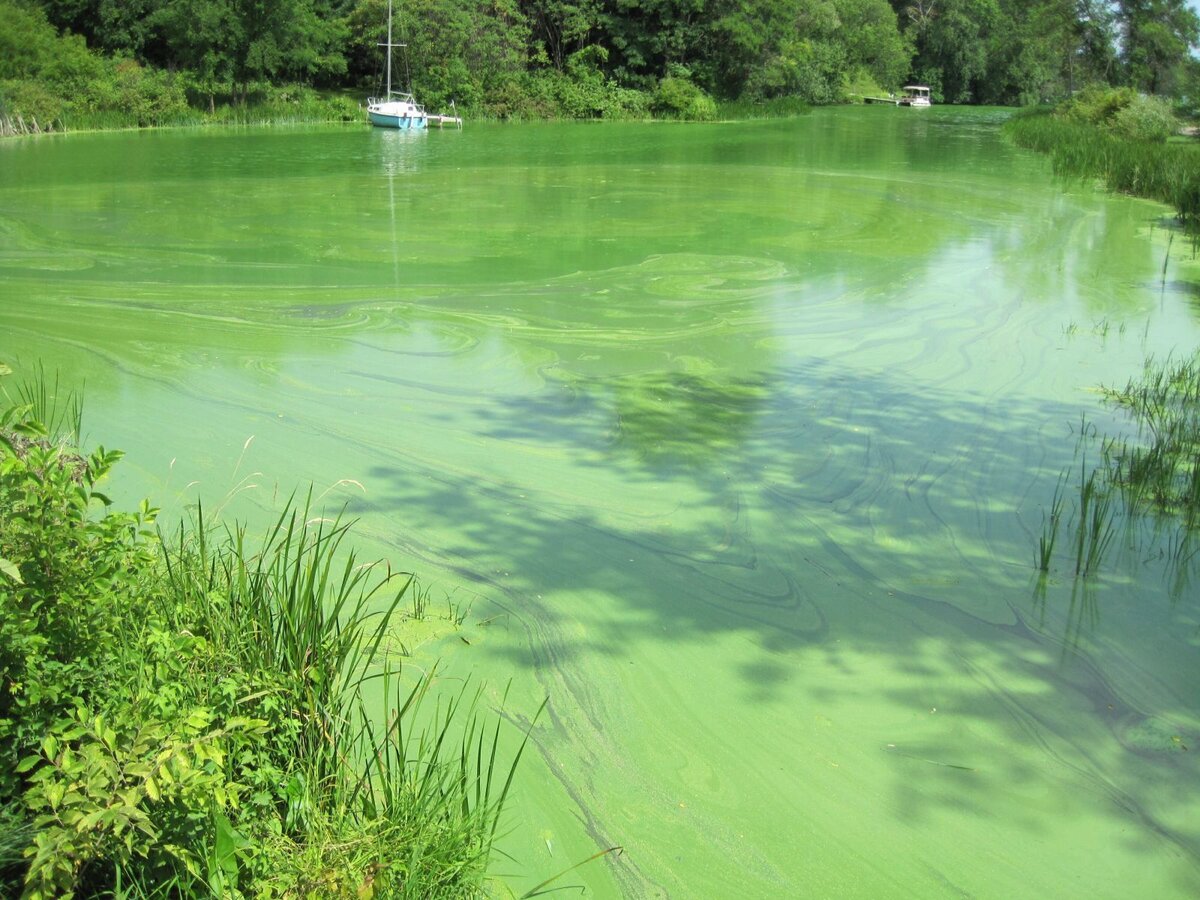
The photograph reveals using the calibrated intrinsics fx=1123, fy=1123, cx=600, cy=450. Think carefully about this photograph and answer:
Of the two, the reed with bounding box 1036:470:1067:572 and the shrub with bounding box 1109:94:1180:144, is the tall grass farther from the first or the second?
the reed with bounding box 1036:470:1067:572

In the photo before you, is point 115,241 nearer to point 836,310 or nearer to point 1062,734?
point 836,310

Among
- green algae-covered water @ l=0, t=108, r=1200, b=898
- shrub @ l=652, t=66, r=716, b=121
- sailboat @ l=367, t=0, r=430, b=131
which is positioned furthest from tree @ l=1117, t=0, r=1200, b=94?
green algae-covered water @ l=0, t=108, r=1200, b=898

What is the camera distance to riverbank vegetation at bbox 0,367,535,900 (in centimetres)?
129

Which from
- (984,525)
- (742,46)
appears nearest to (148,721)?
(984,525)

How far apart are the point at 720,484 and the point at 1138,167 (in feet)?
24.8

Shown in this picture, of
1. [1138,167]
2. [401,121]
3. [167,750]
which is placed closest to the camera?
[167,750]

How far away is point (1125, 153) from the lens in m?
9.82

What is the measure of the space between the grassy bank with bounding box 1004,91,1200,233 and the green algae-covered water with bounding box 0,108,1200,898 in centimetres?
131

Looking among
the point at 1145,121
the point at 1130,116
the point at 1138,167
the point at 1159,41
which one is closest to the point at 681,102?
the point at 1159,41

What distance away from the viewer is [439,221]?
7207mm

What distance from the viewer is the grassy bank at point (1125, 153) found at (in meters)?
8.11

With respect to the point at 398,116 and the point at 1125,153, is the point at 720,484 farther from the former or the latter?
the point at 398,116

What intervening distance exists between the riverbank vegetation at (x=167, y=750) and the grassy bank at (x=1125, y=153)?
6966 millimetres

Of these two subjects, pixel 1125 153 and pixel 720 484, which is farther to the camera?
pixel 1125 153
